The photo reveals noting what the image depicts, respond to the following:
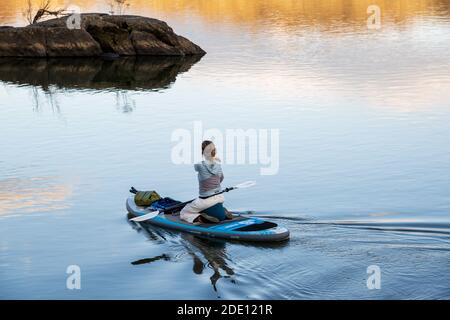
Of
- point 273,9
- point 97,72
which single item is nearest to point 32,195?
point 97,72

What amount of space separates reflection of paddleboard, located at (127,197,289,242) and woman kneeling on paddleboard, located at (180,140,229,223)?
0.63ft

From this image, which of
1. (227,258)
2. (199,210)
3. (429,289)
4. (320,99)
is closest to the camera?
(429,289)

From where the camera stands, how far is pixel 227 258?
2255 centimetres

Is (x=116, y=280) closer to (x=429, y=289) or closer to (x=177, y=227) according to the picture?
(x=177, y=227)

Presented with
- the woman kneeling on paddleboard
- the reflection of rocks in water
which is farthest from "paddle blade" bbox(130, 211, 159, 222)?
the reflection of rocks in water

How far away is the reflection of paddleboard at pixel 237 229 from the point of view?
76.1ft

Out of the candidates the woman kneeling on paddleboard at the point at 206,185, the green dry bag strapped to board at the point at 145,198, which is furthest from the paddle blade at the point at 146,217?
the green dry bag strapped to board at the point at 145,198

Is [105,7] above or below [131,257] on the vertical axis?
above

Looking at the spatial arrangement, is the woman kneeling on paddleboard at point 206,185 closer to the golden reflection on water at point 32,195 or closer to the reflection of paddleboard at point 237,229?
the reflection of paddleboard at point 237,229

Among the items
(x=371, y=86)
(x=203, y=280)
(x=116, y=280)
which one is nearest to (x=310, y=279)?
(x=203, y=280)

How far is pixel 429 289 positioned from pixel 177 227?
7.10m

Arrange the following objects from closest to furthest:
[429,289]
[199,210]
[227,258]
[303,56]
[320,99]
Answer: [429,289], [227,258], [199,210], [320,99], [303,56]

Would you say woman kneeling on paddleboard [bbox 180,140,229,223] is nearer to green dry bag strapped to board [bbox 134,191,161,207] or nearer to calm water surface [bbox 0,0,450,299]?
calm water surface [bbox 0,0,450,299]
